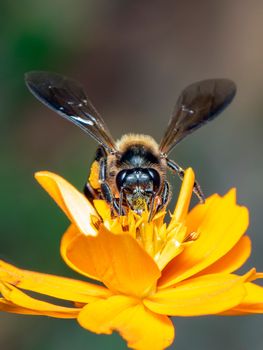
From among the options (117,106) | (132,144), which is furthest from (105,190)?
(117,106)

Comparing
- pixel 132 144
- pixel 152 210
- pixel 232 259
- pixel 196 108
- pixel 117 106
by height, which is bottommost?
pixel 117 106

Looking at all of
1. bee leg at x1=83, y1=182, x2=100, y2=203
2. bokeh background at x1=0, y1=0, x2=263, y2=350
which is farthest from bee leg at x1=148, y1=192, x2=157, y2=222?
bokeh background at x1=0, y1=0, x2=263, y2=350

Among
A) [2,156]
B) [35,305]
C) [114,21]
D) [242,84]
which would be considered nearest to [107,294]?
[35,305]

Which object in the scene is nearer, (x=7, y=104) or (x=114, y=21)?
(x=7, y=104)

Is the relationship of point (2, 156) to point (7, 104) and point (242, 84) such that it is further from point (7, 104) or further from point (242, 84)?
point (242, 84)

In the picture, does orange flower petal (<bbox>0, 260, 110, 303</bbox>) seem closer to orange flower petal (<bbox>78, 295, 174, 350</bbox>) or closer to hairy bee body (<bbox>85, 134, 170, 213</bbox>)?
orange flower petal (<bbox>78, 295, 174, 350</bbox>)

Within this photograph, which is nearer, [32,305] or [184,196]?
[32,305]

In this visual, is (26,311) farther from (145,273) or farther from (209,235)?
(209,235)
